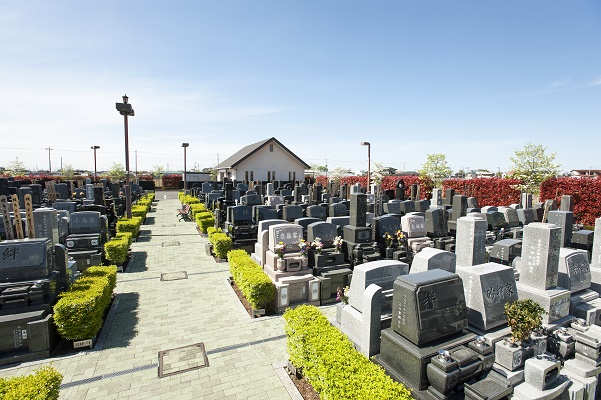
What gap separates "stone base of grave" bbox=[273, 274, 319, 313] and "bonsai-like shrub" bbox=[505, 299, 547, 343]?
544cm

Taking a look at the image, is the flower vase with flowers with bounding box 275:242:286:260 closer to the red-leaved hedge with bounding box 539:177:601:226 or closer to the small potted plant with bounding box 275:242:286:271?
the small potted plant with bounding box 275:242:286:271

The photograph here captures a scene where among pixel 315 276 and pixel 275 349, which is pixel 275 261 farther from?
pixel 275 349

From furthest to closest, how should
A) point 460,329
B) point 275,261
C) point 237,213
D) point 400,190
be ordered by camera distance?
point 400,190, point 237,213, point 275,261, point 460,329

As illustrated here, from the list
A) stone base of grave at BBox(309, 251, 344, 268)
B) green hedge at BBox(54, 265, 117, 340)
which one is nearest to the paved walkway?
green hedge at BBox(54, 265, 117, 340)

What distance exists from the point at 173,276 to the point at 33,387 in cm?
773

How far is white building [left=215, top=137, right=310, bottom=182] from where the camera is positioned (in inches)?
1757

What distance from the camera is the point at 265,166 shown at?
46.0m

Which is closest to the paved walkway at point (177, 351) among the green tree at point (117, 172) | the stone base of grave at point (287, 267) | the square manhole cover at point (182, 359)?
the square manhole cover at point (182, 359)

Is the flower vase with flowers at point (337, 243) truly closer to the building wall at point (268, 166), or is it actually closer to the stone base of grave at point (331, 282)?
the stone base of grave at point (331, 282)

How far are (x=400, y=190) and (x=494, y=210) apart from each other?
42.3 feet

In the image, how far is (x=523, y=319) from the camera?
5.64 meters

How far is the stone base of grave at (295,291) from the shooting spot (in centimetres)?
935

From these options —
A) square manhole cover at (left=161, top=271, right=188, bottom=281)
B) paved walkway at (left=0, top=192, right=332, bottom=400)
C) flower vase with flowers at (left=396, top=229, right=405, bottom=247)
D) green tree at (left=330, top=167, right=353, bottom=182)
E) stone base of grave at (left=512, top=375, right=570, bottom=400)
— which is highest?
green tree at (left=330, top=167, right=353, bottom=182)

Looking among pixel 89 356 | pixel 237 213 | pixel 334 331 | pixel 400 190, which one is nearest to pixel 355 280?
pixel 334 331
